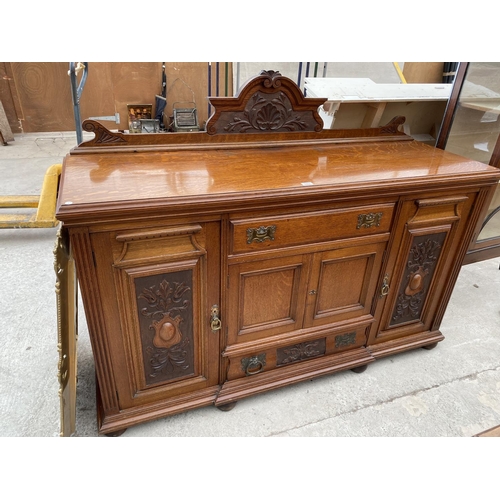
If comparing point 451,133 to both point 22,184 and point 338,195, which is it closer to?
point 338,195

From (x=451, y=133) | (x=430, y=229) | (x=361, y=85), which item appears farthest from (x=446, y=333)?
(x=361, y=85)

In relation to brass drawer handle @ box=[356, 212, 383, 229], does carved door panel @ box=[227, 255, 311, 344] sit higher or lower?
lower

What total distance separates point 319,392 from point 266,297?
1.97 ft

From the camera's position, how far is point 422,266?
5.68 ft

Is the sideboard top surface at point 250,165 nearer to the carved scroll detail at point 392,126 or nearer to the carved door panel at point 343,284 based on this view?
the carved scroll detail at point 392,126

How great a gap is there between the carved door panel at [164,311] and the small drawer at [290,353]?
0.10 meters

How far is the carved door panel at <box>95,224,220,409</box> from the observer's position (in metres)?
1.20

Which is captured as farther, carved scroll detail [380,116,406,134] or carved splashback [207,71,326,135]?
carved scroll detail [380,116,406,134]

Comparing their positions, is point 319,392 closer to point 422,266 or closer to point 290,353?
point 290,353

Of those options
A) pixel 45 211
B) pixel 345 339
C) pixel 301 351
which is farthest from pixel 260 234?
pixel 45 211

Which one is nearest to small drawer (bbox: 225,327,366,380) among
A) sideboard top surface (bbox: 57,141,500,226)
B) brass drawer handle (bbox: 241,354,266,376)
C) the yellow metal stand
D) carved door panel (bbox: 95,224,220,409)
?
brass drawer handle (bbox: 241,354,266,376)

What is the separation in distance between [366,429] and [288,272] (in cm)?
76

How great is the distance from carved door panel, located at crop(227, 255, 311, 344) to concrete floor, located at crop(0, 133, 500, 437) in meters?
0.38

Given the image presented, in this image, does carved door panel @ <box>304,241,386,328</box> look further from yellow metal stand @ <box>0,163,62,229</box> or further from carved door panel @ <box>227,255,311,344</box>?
yellow metal stand @ <box>0,163,62,229</box>
